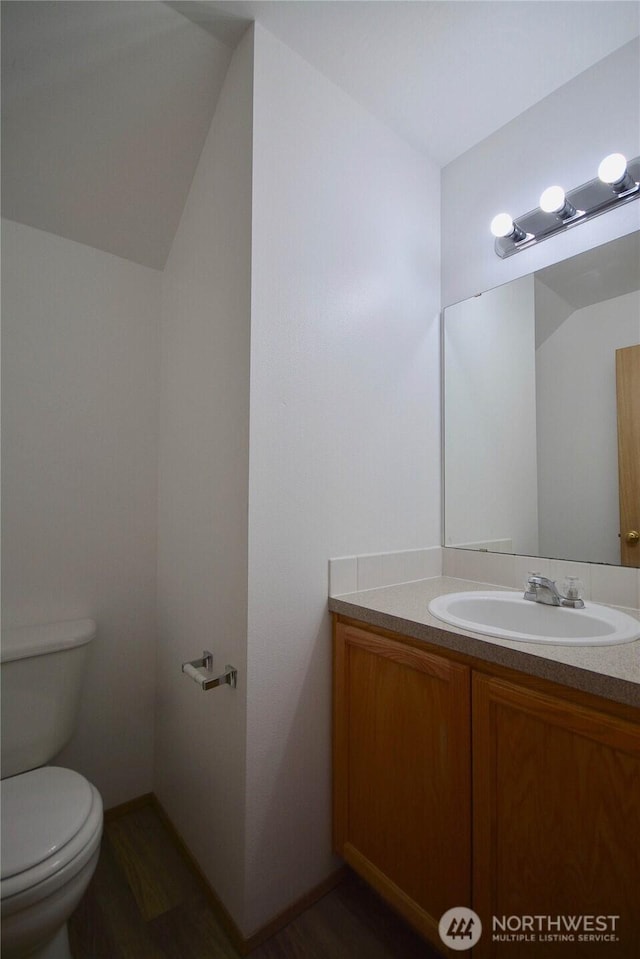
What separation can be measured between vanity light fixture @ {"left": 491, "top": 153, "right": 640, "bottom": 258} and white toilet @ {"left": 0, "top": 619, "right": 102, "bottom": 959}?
6.50 ft

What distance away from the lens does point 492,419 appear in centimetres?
158

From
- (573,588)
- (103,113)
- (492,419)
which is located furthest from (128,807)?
(103,113)

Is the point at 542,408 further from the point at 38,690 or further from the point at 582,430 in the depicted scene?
the point at 38,690

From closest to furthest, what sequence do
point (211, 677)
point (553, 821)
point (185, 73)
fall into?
1. point (553, 821)
2. point (211, 677)
3. point (185, 73)

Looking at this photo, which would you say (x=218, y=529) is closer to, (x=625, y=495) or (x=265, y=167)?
(x=265, y=167)

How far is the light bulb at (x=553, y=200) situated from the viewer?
1282mm

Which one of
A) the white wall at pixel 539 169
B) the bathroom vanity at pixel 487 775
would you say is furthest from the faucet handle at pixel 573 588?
the white wall at pixel 539 169

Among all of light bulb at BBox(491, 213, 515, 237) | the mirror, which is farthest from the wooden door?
light bulb at BBox(491, 213, 515, 237)

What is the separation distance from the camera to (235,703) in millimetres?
1145

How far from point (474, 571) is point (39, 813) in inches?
56.9

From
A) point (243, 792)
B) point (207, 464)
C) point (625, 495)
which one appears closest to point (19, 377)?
point (207, 464)

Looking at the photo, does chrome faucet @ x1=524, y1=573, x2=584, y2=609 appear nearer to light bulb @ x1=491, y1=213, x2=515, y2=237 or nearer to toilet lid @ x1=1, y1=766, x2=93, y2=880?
light bulb @ x1=491, y1=213, x2=515, y2=237

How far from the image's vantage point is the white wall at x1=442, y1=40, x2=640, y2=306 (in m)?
1.25

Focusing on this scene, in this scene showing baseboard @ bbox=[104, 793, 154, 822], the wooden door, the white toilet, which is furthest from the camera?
baseboard @ bbox=[104, 793, 154, 822]
